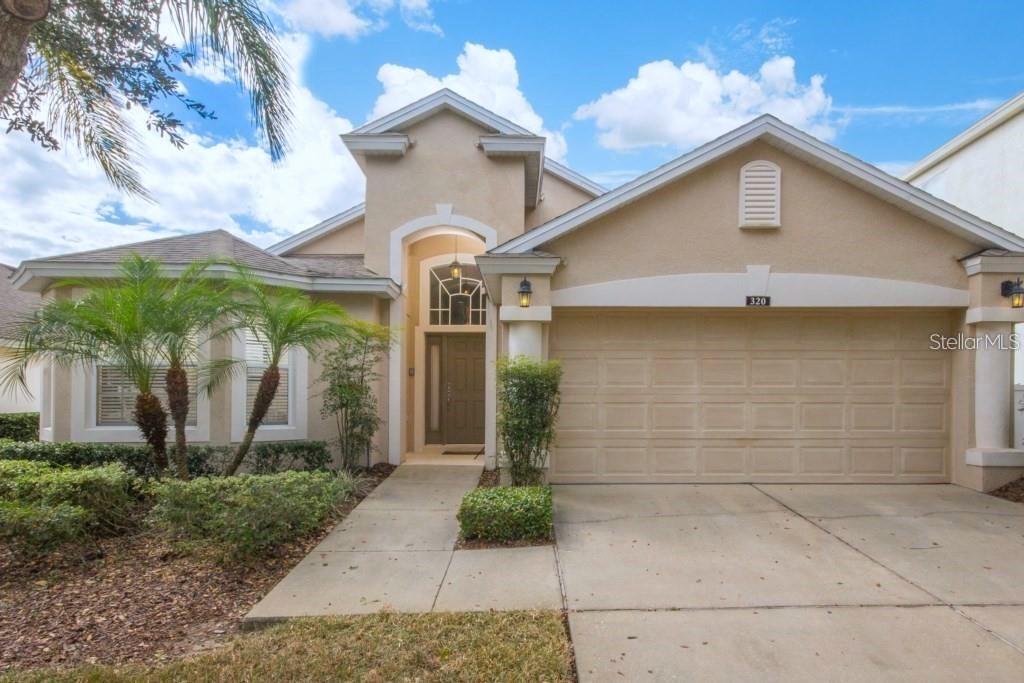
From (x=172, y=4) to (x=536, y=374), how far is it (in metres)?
4.87

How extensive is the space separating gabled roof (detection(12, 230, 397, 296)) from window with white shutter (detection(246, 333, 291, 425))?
1164 mm

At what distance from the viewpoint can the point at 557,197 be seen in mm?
12906

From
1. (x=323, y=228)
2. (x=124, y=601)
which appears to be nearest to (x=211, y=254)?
(x=323, y=228)

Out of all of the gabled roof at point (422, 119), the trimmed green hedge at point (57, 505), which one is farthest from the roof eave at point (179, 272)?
the trimmed green hedge at point (57, 505)

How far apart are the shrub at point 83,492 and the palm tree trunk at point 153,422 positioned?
79cm

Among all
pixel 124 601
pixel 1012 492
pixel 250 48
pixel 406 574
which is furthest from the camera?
pixel 1012 492

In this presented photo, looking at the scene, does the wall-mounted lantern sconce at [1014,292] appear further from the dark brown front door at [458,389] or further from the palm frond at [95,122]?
the palm frond at [95,122]

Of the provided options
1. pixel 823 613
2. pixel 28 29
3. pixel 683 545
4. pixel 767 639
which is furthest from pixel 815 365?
pixel 28 29

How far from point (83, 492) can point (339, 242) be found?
25.0ft

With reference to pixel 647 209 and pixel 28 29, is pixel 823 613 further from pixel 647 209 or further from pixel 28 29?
pixel 28 29

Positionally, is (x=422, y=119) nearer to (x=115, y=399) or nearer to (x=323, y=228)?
(x=323, y=228)

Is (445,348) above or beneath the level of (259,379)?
above

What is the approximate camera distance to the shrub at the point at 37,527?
16.3ft

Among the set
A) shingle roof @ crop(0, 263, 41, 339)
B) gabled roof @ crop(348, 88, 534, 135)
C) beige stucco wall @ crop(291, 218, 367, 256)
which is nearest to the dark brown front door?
beige stucco wall @ crop(291, 218, 367, 256)
